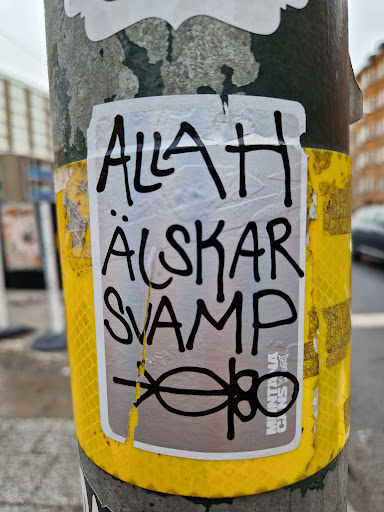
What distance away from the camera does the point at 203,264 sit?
1.16 m

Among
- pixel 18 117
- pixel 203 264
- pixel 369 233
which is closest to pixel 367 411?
pixel 203 264

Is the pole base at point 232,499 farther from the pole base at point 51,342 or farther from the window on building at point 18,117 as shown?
the window on building at point 18,117

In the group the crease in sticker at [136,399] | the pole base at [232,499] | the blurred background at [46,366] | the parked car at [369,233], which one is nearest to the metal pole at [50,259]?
the blurred background at [46,366]

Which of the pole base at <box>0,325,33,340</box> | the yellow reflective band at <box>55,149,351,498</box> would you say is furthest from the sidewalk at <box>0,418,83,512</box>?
the pole base at <box>0,325,33,340</box>

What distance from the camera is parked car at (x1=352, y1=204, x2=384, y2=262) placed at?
11.1m

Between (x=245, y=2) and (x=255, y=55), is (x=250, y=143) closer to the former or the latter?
(x=255, y=55)

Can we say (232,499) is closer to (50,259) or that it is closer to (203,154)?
(203,154)

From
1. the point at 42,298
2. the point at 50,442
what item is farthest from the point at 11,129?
the point at 50,442

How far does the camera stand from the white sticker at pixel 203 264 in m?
1.13

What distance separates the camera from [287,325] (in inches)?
47.9

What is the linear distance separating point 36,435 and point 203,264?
122 inches

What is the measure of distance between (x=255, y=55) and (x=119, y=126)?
0.44m

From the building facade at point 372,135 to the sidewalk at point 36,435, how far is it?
3826cm

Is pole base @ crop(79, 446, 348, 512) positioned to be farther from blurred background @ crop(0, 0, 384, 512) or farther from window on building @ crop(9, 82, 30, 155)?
window on building @ crop(9, 82, 30, 155)
